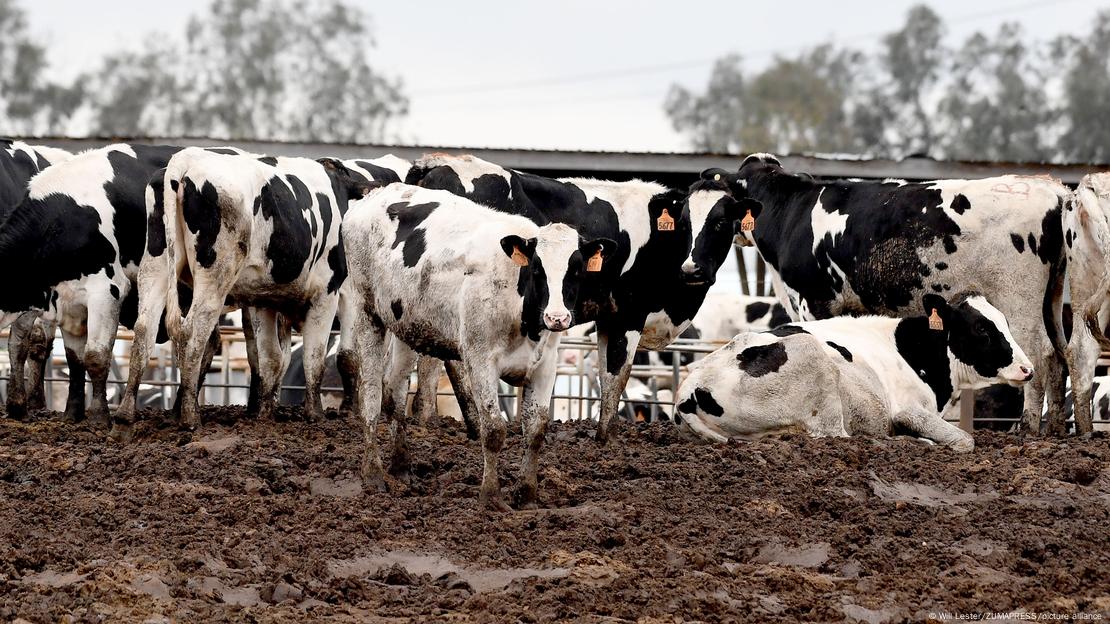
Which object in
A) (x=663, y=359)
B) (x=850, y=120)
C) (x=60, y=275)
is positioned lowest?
(x=663, y=359)

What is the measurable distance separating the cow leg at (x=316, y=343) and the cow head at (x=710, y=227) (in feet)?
10.1

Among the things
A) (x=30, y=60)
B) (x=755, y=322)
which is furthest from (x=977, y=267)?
(x=30, y=60)

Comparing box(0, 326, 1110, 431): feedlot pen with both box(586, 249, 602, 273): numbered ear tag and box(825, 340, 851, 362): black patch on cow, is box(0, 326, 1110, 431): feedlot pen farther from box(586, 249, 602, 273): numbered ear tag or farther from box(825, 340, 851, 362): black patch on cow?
box(586, 249, 602, 273): numbered ear tag

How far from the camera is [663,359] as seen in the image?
Result: 21531 mm

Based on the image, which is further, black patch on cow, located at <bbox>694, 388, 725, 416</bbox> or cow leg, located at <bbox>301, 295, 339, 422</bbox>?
cow leg, located at <bbox>301, 295, 339, 422</bbox>

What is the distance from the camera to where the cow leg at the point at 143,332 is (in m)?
11.0

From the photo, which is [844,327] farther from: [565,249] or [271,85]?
[271,85]

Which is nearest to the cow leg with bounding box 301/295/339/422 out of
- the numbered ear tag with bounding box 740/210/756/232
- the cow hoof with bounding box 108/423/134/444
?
the cow hoof with bounding box 108/423/134/444

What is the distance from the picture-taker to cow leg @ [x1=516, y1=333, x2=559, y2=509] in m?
8.66

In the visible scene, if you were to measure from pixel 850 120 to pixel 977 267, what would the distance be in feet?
175

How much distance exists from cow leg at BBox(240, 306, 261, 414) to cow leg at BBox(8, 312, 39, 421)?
6.30 feet

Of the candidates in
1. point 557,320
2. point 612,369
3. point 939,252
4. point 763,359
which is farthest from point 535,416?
point 939,252

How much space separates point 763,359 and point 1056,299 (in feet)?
10.5

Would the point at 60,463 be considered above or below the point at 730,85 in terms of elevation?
below
